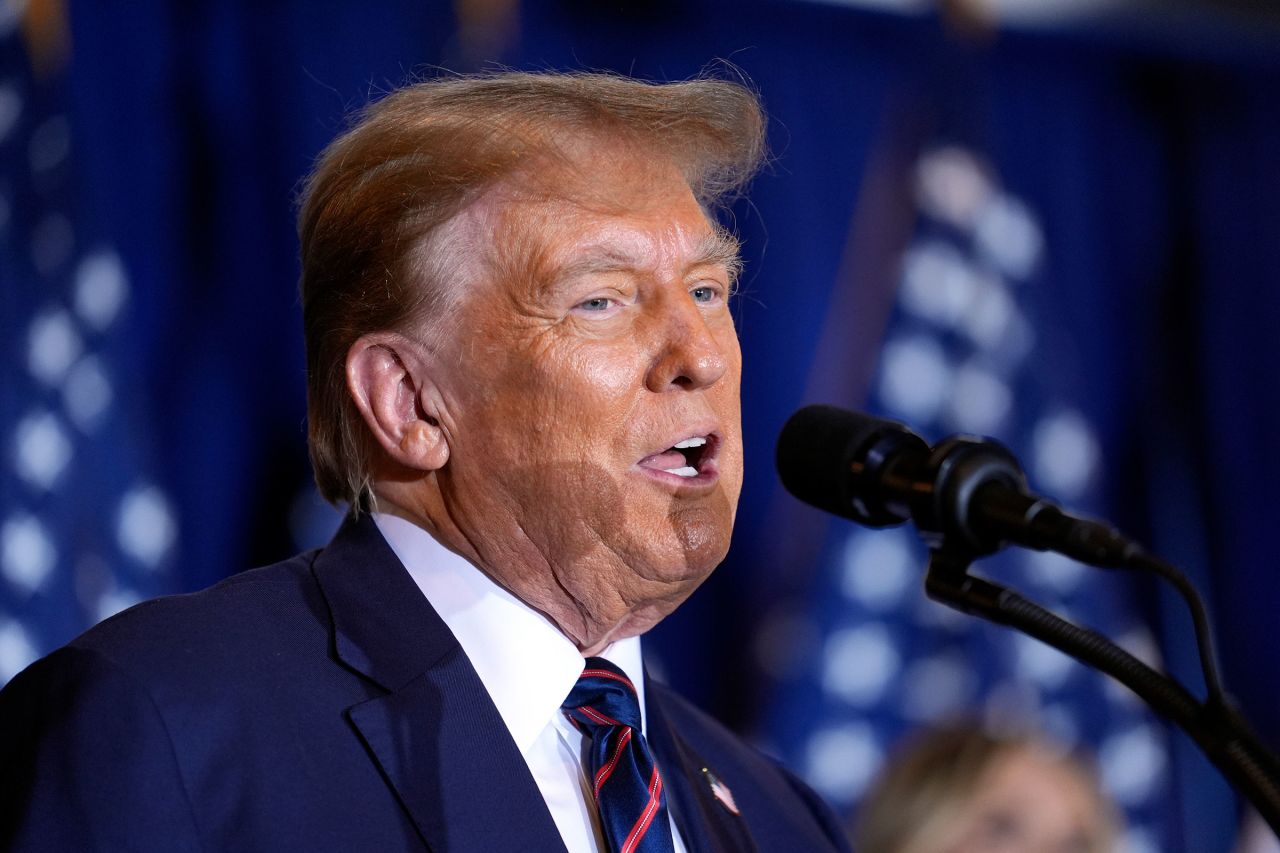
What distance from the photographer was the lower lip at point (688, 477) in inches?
60.7

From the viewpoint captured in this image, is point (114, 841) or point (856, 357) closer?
point (114, 841)

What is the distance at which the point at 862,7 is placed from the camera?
12.7ft

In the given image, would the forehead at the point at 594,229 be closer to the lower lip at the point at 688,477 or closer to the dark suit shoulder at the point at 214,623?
the lower lip at the point at 688,477

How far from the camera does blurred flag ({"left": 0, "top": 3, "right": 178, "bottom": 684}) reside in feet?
9.01

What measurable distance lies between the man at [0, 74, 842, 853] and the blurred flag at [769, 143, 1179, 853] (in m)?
1.95

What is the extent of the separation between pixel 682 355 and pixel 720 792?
63 cm

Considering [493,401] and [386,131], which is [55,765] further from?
[386,131]

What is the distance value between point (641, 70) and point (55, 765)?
103 inches

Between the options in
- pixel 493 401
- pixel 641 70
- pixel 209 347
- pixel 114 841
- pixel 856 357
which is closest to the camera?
pixel 114 841

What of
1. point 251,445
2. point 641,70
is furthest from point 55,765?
point 641,70

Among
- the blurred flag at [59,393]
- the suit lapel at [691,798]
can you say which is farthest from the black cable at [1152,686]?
the blurred flag at [59,393]

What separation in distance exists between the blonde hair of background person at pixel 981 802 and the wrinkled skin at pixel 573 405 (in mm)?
1077

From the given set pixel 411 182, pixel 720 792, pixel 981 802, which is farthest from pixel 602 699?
pixel 981 802

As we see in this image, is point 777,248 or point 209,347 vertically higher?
point 777,248
